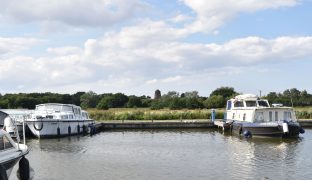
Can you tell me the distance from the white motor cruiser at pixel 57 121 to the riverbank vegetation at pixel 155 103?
15.8m

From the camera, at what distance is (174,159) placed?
1075 inches

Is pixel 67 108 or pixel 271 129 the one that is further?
pixel 67 108

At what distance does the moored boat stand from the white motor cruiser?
49.5 ft

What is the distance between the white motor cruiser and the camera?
42.4 m

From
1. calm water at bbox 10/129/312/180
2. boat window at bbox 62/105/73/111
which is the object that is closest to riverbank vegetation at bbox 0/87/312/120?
boat window at bbox 62/105/73/111

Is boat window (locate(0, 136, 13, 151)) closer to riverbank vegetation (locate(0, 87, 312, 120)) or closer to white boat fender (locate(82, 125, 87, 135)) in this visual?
white boat fender (locate(82, 125, 87, 135))

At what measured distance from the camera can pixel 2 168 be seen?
1593 centimetres

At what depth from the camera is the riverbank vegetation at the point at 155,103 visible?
213ft

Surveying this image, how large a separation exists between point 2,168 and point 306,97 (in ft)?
383

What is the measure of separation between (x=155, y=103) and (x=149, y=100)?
64.6ft

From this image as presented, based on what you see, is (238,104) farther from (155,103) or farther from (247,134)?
(155,103)

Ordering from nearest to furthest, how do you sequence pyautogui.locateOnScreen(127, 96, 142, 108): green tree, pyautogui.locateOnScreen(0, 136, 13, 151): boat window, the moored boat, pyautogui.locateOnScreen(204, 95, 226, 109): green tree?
pyautogui.locateOnScreen(0, 136, 13, 151): boat window → the moored boat → pyautogui.locateOnScreen(204, 95, 226, 109): green tree → pyautogui.locateOnScreen(127, 96, 142, 108): green tree

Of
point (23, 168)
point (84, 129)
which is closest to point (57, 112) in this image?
point (84, 129)

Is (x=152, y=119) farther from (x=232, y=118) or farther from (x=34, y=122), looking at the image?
(x=34, y=122)
